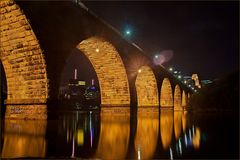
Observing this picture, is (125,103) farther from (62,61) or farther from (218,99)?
(218,99)

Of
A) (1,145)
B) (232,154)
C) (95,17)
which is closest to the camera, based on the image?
(232,154)

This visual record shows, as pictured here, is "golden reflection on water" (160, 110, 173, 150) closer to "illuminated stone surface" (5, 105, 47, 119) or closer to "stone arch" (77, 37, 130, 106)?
"illuminated stone surface" (5, 105, 47, 119)

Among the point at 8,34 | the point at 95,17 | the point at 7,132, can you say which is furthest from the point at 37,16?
the point at 95,17

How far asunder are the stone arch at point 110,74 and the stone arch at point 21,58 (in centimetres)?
860

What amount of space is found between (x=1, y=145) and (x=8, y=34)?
636 centimetres

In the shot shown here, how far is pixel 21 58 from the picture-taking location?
12.1 meters

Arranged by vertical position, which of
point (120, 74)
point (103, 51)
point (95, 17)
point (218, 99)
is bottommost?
point (218, 99)

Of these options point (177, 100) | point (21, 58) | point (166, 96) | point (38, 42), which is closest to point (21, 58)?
point (21, 58)

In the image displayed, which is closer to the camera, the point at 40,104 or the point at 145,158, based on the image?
the point at 145,158

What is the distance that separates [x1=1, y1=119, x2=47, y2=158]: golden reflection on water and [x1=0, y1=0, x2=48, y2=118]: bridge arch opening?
1.06 metres

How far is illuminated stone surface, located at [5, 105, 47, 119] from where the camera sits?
1107 cm

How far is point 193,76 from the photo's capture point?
150 metres

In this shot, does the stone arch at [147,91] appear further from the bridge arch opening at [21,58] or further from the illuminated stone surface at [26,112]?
the illuminated stone surface at [26,112]

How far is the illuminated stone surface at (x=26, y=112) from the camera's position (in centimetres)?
1107
